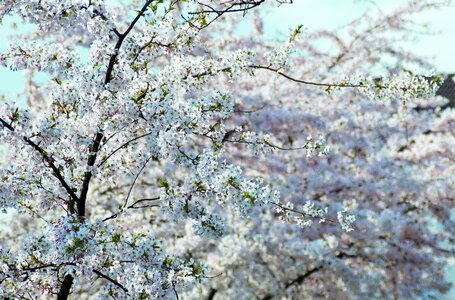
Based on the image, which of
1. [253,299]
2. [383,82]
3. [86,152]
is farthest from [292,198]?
[86,152]

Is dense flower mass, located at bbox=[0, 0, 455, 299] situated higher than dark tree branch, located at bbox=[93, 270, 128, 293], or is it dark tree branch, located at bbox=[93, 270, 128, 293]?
dense flower mass, located at bbox=[0, 0, 455, 299]

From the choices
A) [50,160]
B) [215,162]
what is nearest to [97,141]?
[50,160]

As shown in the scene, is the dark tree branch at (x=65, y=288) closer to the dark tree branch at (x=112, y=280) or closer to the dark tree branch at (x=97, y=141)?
the dark tree branch at (x=112, y=280)

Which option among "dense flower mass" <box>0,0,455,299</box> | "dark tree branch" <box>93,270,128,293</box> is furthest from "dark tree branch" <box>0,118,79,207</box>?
"dark tree branch" <box>93,270,128,293</box>

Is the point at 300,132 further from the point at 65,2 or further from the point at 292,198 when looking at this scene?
the point at 65,2

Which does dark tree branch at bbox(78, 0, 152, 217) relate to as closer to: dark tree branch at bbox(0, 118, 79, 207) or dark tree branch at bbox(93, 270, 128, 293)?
dark tree branch at bbox(0, 118, 79, 207)

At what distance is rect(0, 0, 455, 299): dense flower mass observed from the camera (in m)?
5.18

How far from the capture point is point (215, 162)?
506cm

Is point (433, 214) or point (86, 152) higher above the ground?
point (433, 214)

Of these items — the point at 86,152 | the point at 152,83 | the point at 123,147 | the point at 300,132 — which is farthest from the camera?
the point at 300,132

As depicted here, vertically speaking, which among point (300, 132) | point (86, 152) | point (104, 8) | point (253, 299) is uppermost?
point (300, 132)

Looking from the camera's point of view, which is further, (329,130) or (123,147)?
(329,130)

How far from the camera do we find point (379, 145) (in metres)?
14.6

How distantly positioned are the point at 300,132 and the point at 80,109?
328 inches
